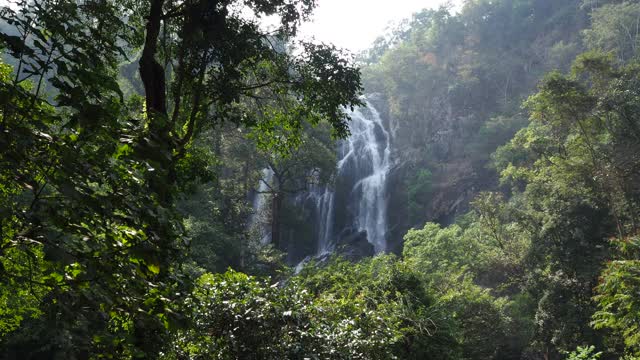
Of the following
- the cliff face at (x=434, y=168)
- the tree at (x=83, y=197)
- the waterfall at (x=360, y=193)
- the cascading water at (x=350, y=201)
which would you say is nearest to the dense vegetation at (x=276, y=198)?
the tree at (x=83, y=197)

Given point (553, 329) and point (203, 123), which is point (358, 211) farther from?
point (203, 123)

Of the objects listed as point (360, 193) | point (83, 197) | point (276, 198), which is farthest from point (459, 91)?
point (83, 197)

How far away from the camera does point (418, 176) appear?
37469 millimetres

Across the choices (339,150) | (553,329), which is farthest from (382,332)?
(339,150)

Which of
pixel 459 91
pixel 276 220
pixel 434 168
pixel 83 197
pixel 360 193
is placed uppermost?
pixel 459 91

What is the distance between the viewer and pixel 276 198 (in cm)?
2622

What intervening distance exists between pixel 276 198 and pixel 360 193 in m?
9.09

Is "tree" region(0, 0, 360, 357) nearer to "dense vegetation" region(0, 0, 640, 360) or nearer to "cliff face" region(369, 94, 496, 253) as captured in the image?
"dense vegetation" region(0, 0, 640, 360)

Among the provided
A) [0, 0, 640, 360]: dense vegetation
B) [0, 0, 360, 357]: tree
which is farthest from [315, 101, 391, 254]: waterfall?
[0, 0, 360, 357]: tree

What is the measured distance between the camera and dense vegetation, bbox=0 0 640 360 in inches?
92.7

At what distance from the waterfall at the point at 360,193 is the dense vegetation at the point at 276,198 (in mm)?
1695

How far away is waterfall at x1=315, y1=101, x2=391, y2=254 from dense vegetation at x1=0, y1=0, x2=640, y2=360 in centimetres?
169

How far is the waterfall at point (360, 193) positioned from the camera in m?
32.3

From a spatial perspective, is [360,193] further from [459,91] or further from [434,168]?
[459,91]
